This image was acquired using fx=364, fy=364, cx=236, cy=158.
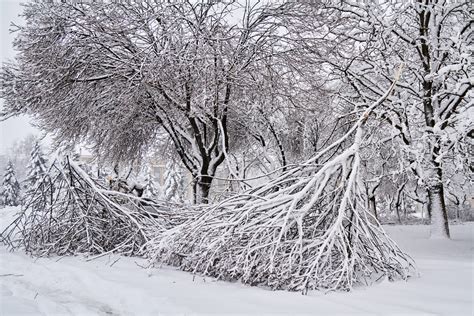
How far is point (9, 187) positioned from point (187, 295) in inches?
1358

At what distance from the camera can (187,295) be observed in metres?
3.98

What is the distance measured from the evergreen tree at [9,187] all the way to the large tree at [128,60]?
2597cm

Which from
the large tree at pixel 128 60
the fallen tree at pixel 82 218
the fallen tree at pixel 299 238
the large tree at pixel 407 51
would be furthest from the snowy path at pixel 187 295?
the large tree at pixel 407 51

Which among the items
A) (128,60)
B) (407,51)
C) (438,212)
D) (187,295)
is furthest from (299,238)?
(407,51)

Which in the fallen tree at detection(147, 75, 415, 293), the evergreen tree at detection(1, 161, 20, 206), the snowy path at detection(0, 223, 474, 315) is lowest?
the snowy path at detection(0, 223, 474, 315)

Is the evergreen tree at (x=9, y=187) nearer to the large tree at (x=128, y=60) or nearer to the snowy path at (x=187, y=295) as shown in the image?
the large tree at (x=128, y=60)

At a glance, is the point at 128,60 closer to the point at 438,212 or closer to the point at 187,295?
the point at 187,295

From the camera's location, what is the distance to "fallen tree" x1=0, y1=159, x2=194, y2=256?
6.68 m

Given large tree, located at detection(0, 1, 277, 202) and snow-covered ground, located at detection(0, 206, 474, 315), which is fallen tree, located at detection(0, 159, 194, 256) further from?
large tree, located at detection(0, 1, 277, 202)

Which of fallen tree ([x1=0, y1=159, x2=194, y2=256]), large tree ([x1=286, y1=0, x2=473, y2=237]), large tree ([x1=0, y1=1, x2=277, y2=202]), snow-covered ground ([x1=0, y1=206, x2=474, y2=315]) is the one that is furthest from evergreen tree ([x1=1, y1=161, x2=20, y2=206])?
large tree ([x1=286, y1=0, x2=473, y2=237])

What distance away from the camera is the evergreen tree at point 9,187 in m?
31.6

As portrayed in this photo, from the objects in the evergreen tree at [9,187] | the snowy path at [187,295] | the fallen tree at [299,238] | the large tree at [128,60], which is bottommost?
the snowy path at [187,295]

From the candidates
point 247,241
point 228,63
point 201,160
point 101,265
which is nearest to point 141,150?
point 201,160

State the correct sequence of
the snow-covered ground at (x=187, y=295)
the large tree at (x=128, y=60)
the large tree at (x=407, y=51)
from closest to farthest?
the snow-covered ground at (x=187, y=295), the large tree at (x=128, y=60), the large tree at (x=407, y=51)
